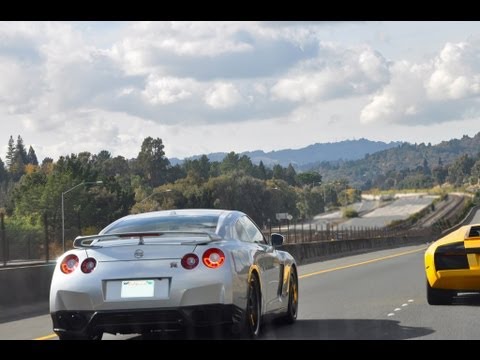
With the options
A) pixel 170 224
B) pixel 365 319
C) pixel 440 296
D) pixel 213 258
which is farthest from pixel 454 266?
pixel 213 258

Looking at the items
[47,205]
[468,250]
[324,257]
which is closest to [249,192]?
[47,205]

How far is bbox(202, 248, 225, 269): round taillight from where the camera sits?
1055cm

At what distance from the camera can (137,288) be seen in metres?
10.3

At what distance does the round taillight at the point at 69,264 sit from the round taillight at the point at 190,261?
111cm

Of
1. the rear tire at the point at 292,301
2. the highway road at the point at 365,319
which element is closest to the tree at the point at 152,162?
the highway road at the point at 365,319

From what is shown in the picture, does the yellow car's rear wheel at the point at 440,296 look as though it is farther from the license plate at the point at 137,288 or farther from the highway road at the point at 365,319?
the license plate at the point at 137,288

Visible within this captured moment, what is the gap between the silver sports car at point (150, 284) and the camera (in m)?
10.3

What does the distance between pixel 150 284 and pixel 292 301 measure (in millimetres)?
3684

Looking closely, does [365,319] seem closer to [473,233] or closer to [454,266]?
[454,266]

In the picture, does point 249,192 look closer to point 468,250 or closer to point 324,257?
point 324,257
